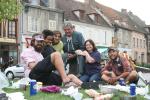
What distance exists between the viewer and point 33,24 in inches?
1865

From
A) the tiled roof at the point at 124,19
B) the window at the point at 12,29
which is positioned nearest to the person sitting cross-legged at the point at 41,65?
the window at the point at 12,29

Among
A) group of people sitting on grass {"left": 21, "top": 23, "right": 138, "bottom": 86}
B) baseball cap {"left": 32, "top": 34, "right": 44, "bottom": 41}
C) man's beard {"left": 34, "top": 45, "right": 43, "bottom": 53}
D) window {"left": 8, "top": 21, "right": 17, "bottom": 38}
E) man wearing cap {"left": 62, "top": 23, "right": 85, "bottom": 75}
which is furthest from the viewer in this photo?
window {"left": 8, "top": 21, "right": 17, "bottom": 38}

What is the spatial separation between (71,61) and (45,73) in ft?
6.34

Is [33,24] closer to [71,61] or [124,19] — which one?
[124,19]

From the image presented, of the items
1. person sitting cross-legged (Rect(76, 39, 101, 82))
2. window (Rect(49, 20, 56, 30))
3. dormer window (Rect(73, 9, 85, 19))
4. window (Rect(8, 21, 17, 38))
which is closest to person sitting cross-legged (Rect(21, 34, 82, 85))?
person sitting cross-legged (Rect(76, 39, 101, 82))

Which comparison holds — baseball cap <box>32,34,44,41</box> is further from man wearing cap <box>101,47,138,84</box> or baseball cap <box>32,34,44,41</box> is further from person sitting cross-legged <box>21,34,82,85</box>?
man wearing cap <box>101,47,138,84</box>

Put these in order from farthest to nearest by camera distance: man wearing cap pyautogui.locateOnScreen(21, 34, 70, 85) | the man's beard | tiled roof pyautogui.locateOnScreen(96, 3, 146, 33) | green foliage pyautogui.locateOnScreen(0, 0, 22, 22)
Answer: tiled roof pyautogui.locateOnScreen(96, 3, 146, 33) < green foliage pyautogui.locateOnScreen(0, 0, 22, 22) < the man's beard < man wearing cap pyautogui.locateOnScreen(21, 34, 70, 85)

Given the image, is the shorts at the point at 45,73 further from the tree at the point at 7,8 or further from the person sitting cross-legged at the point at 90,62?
the tree at the point at 7,8

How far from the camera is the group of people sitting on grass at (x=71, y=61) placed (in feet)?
31.9

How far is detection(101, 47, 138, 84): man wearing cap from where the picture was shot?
35.5ft

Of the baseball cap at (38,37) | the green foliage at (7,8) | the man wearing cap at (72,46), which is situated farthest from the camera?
the green foliage at (7,8)

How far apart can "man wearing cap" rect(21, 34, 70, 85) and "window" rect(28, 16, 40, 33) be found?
36547mm

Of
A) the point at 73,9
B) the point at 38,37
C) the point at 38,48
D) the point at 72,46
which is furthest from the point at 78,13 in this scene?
the point at 38,37

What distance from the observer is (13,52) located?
44.4 m
